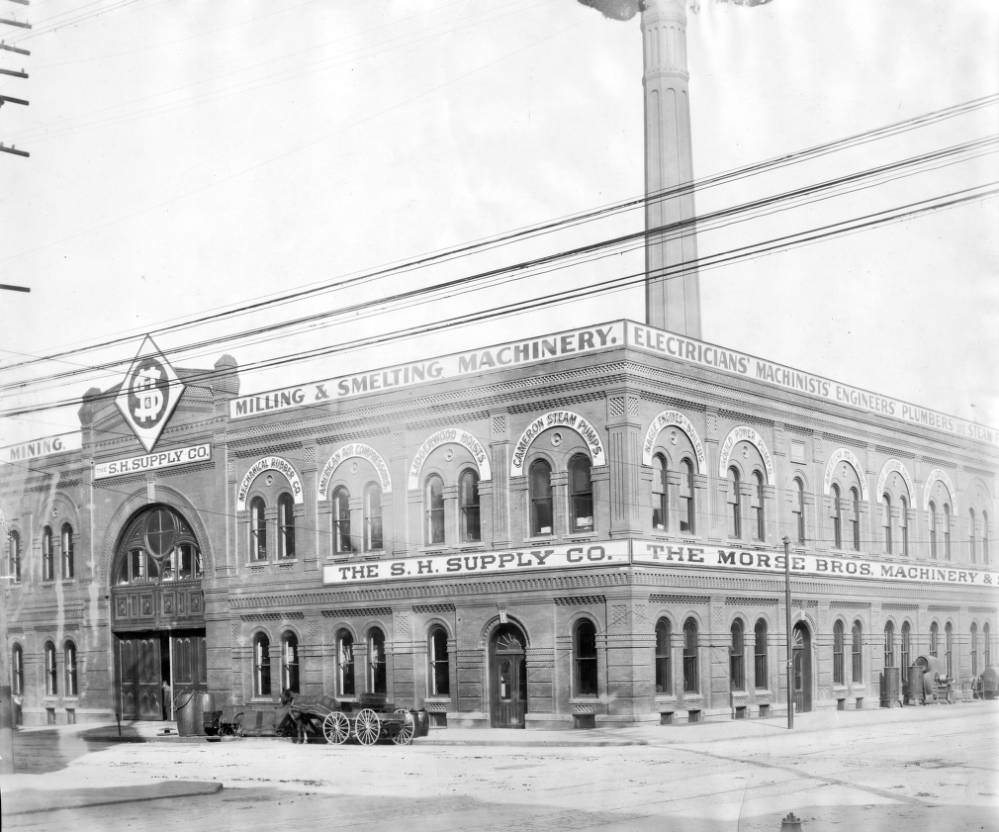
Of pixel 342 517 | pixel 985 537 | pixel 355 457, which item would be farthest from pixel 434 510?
pixel 985 537

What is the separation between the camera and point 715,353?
29672 millimetres

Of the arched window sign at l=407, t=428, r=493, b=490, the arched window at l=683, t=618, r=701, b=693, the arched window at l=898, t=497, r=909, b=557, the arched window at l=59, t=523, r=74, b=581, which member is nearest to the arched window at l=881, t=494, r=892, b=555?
the arched window at l=898, t=497, r=909, b=557

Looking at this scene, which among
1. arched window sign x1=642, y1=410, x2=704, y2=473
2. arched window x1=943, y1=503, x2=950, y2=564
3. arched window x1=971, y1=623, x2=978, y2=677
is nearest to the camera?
arched window sign x1=642, y1=410, x2=704, y2=473

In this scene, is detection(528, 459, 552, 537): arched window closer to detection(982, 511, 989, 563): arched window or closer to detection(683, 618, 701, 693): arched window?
detection(683, 618, 701, 693): arched window

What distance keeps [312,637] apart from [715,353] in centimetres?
1193

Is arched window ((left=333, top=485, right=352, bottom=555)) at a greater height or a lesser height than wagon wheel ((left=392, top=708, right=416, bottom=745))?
greater

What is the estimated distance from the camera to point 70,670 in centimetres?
3434

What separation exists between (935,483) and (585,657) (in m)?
9.14

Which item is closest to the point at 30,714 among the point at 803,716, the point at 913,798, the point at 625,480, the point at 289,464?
the point at 289,464

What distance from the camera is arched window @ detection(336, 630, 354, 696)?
31875mm

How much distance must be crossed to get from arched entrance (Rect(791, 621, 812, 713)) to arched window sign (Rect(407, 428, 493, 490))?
8.10 m

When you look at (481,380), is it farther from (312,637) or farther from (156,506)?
(156,506)

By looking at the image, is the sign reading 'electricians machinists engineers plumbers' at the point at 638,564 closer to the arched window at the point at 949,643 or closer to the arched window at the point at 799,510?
the arched window at the point at 799,510

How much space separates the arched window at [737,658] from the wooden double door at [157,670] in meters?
14.0
